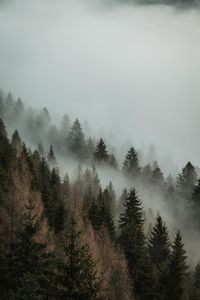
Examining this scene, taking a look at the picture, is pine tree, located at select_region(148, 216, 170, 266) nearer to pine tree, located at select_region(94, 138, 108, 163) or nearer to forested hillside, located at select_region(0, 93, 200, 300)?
forested hillside, located at select_region(0, 93, 200, 300)

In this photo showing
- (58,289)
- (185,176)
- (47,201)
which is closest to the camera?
(58,289)

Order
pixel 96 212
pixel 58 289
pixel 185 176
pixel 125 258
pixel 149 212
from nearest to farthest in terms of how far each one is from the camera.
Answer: pixel 58 289
pixel 125 258
pixel 96 212
pixel 149 212
pixel 185 176

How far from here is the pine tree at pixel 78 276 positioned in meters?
32.3

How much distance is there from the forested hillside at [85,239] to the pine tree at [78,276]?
56 mm

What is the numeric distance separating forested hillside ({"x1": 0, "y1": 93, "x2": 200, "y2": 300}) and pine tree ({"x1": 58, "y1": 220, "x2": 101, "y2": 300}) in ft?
0.18

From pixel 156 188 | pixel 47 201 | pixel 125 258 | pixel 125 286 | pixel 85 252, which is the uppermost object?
pixel 156 188

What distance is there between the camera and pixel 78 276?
32.9 metres

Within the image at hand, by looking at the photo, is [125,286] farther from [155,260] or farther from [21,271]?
[155,260]

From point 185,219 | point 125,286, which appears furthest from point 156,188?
point 125,286

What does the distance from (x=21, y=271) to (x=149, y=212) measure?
96.4m

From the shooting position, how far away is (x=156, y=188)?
162 meters

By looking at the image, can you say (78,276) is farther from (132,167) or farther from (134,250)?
(132,167)

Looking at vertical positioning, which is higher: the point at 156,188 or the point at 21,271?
the point at 156,188

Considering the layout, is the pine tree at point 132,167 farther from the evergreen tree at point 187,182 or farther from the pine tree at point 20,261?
the pine tree at point 20,261
